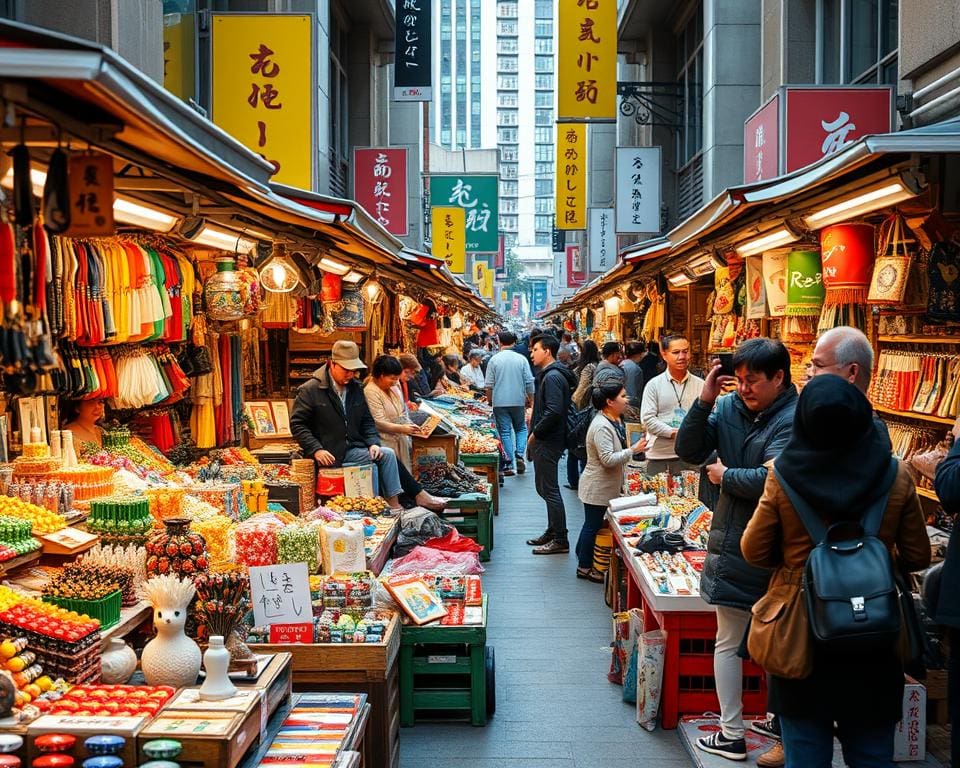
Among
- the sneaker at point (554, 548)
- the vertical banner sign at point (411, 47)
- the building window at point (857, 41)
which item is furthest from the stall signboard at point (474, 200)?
the sneaker at point (554, 548)

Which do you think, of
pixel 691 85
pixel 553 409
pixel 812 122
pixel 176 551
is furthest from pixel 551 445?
pixel 691 85

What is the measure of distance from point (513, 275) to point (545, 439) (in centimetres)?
7896

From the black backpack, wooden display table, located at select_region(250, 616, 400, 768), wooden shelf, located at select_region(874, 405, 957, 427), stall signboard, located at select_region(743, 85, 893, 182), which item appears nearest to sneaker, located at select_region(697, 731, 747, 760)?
wooden display table, located at select_region(250, 616, 400, 768)

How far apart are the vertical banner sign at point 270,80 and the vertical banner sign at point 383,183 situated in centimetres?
664

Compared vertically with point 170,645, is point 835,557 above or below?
above

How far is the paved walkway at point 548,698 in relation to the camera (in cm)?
566

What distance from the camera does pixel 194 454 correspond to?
911 centimetres

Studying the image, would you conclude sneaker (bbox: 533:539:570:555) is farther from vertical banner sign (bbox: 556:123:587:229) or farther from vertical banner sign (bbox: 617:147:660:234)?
vertical banner sign (bbox: 556:123:587:229)

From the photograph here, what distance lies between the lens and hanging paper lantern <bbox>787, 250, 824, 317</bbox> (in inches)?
299

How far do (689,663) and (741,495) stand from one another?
156 centimetres

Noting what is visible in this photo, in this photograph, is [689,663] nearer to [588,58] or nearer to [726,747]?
[726,747]

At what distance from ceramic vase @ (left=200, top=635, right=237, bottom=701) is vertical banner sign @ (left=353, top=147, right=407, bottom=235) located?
1386 centimetres

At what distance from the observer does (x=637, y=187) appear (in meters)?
18.1

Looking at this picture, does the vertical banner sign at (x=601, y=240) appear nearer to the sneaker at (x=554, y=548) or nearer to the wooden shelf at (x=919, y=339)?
the sneaker at (x=554, y=548)
